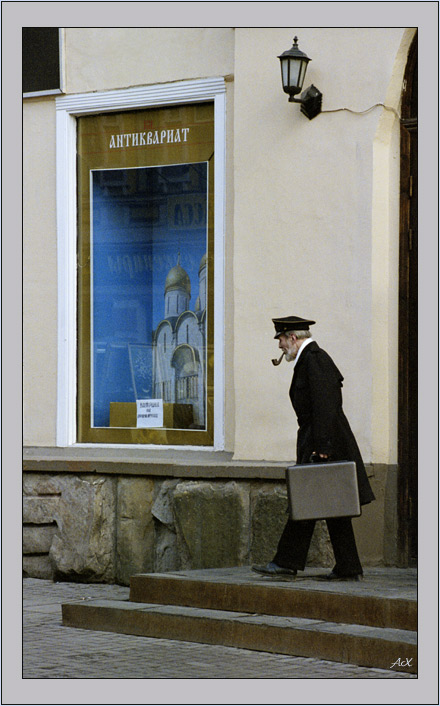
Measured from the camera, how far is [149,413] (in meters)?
10.0

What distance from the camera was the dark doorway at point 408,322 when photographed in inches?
339

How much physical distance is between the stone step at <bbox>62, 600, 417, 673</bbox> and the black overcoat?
1065 millimetres

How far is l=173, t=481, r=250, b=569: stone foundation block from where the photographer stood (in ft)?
28.3

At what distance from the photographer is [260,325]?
8.87m

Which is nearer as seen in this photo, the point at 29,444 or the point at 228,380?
the point at 228,380

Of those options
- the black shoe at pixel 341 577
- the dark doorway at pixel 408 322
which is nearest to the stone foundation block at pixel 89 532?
the dark doorway at pixel 408 322

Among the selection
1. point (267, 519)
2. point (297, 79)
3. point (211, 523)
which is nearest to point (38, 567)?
point (211, 523)

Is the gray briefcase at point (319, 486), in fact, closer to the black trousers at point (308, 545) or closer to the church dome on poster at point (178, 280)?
the black trousers at point (308, 545)

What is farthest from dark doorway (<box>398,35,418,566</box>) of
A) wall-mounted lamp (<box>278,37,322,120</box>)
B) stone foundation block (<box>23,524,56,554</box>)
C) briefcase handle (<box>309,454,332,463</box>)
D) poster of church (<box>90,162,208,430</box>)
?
stone foundation block (<box>23,524,56,554</box>)

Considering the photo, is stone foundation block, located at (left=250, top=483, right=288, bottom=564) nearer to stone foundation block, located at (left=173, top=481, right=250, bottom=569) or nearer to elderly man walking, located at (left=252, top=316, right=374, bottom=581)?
stone foundation block, located at (left=173, top=481, right=250, bottom=569)

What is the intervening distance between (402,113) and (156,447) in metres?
3.49

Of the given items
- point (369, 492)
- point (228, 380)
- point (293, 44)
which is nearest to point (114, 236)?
Answer: point (228, 380)

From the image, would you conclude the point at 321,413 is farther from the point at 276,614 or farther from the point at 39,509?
the point at 39,509

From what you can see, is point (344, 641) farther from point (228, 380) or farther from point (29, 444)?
point (29, 444)
